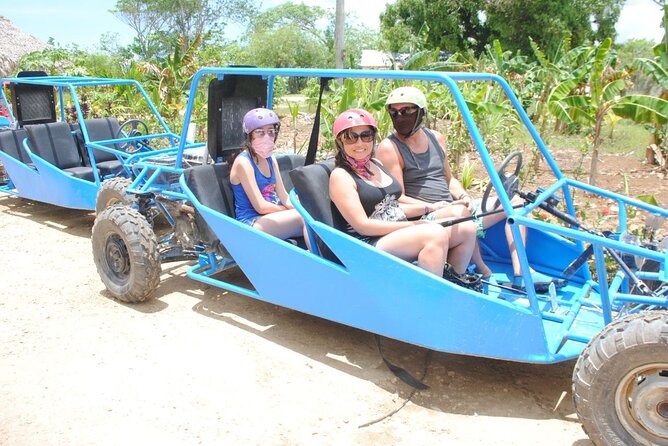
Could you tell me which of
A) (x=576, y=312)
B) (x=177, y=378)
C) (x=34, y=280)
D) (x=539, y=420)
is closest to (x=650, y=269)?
(x=576, y=312)

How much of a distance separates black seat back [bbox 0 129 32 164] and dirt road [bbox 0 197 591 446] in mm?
3013

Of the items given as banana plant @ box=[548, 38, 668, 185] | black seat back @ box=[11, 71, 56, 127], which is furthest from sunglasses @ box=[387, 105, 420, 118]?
black seat back @ box=[11, 71, 56, 127]

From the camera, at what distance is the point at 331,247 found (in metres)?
3.52

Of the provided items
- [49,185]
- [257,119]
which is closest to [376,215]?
[257,119]

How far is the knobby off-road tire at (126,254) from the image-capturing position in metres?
4.49

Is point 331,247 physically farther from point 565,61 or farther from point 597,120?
point 565,61

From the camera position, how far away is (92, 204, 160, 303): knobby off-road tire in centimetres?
449

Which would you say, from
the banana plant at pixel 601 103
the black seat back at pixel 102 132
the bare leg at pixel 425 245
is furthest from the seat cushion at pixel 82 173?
the banana plant at pixel 601 103

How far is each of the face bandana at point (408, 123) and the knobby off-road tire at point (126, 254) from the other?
1951 millimetres

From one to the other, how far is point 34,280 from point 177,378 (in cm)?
232

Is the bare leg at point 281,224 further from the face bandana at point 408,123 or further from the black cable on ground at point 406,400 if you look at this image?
the black cable on ground at point 406,400

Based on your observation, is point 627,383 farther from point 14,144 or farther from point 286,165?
point 14,144

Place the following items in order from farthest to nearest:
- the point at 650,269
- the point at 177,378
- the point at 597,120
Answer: the point at 597,120 → the point at 177,378 → the point at 650,269

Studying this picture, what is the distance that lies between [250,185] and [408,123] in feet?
3.72
